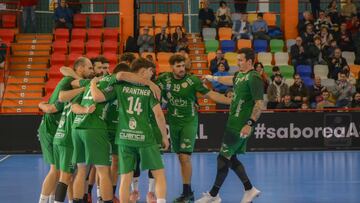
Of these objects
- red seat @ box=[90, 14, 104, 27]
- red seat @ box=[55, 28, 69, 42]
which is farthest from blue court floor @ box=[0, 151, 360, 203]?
red seat @ box=[90, 14, 104, 27]

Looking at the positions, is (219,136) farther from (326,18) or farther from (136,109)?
(136,109)

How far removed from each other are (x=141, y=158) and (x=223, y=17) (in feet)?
54.5

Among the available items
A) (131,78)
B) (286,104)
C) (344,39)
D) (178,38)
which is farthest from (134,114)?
(344,39)

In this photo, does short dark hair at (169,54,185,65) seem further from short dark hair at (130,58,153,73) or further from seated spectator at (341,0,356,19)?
seated spectator at (341,0,356,19)

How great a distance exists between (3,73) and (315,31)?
9.74 meters

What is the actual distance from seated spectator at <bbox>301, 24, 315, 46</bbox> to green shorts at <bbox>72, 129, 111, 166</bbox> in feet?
50.4

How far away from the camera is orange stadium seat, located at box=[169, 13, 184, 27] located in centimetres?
2595

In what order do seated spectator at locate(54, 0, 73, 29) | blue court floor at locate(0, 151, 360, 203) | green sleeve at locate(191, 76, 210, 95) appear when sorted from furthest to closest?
seated spectator at locate(54, 0, 73, 29) → blue court floor at locate(0, 151, 360, 203) → green sleeve at locate(191, 76, 210, 95)

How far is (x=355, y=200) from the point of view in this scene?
11.3 meters

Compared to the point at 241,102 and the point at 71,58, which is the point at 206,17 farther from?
the point at 241,102

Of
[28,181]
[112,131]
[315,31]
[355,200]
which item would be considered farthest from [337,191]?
[315,31]

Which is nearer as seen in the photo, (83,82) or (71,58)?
(83,82)

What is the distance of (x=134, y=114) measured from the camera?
366 inches

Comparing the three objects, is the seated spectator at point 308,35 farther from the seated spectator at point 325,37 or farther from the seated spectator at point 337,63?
the seated spectator at point 337,63
